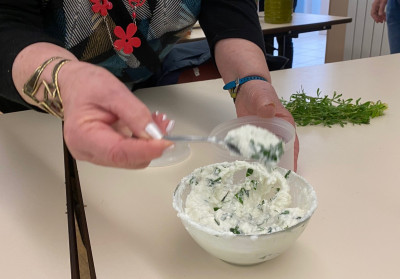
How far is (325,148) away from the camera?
0.84 metres

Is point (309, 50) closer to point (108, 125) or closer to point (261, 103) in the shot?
point (261, 103)

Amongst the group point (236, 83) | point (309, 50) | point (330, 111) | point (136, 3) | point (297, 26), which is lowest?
Result: point (309, 50)

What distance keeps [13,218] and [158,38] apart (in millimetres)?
538

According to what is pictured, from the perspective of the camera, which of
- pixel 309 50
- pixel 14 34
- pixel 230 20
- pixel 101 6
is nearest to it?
pixel 14 34

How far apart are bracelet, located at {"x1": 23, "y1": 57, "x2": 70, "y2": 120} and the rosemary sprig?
0.58 metres

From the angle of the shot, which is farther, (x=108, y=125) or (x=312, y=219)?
(x=312, y=219)

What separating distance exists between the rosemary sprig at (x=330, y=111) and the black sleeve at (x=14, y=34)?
0.57 metres

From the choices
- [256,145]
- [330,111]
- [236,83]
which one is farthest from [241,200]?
[330,111]

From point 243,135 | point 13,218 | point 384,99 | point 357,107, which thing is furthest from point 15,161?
point 384,99

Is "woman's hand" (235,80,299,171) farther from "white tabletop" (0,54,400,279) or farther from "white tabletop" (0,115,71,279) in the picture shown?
"white tabletop" (0,115,71,279)

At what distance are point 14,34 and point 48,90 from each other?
0.17 metres

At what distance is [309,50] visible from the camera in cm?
479

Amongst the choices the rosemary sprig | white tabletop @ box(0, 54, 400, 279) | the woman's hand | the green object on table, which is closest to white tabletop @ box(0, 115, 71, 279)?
white tabletop @ box(0, 54, 400, 279)

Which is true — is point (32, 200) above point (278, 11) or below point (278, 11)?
Result: above
